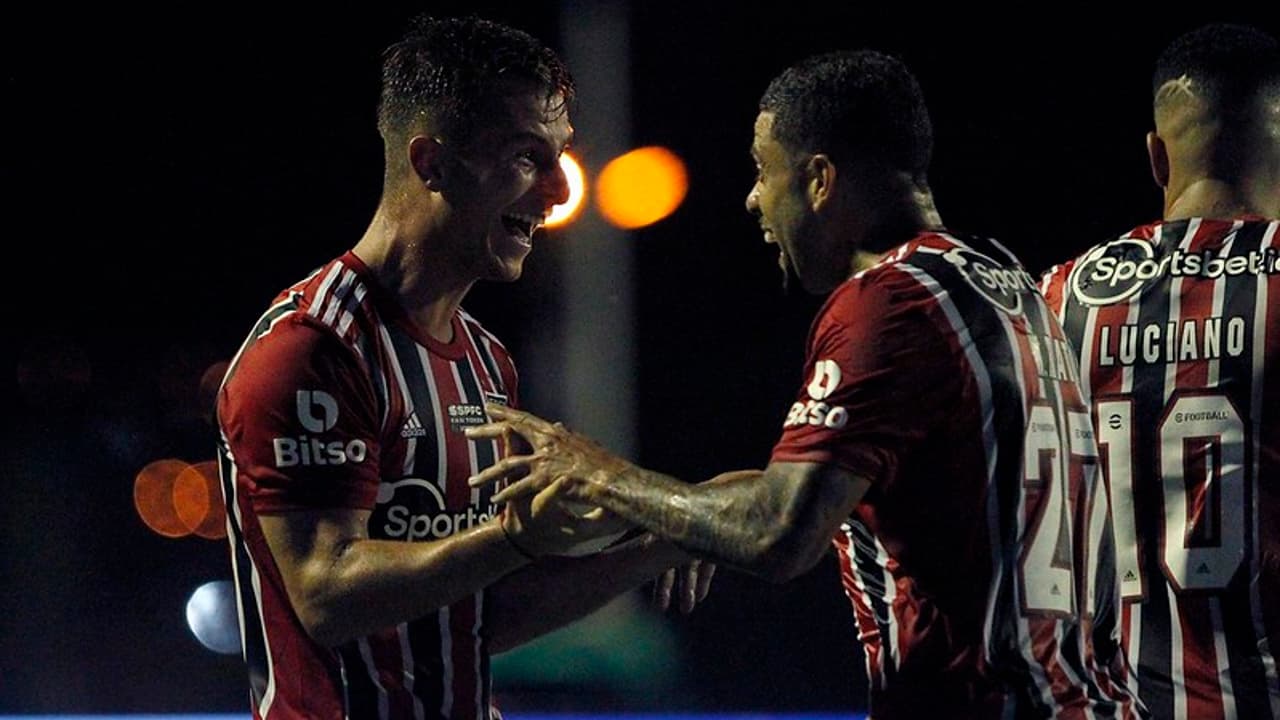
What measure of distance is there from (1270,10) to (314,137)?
619 centimetres

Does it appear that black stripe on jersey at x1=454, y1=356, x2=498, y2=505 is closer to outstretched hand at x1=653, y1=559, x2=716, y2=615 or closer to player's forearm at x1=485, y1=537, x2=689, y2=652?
player's forearm at x1=485, y1=537, x2=689, y2=652

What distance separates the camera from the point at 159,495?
10.8 meters

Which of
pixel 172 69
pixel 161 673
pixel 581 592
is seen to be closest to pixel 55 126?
pixel 172 69

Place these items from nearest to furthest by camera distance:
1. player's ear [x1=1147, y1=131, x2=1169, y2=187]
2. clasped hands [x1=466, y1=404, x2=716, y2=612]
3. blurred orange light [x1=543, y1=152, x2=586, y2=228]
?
clasped hands [x1=466, y1=404, x2=716, y2=612]
player's ear [x1=1147, y1=131, x2=1169, y2=187]
blurred orange light [x1=543, y1=152, x2=586, y2=228]

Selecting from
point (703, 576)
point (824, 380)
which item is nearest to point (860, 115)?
point (824, 380)

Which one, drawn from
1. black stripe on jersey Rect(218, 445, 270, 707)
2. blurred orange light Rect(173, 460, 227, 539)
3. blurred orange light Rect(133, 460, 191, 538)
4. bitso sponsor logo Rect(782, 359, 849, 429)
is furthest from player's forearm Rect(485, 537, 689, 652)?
blurred orange light Rect(173, 460, 227, 539)

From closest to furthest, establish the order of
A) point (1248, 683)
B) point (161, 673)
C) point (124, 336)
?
point (1248, 683) → point (161, 673) → point (124, 336)

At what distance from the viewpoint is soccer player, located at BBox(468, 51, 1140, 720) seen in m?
2.56

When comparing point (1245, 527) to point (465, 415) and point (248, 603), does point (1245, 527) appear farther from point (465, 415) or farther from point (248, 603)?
point (248, 603)

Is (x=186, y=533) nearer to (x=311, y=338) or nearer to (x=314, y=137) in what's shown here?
(x=314, y=137)

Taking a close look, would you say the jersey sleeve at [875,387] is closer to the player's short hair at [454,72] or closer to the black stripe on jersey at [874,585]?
the black stripe on jersey at [874,585]

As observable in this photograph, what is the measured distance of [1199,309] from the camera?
10.8 ft

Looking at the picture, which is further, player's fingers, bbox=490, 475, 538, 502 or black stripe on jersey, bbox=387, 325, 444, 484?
black stripe on jersey, bbox=387, 325, 444, 484

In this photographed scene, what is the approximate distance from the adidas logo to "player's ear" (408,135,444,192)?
17.5 inches
